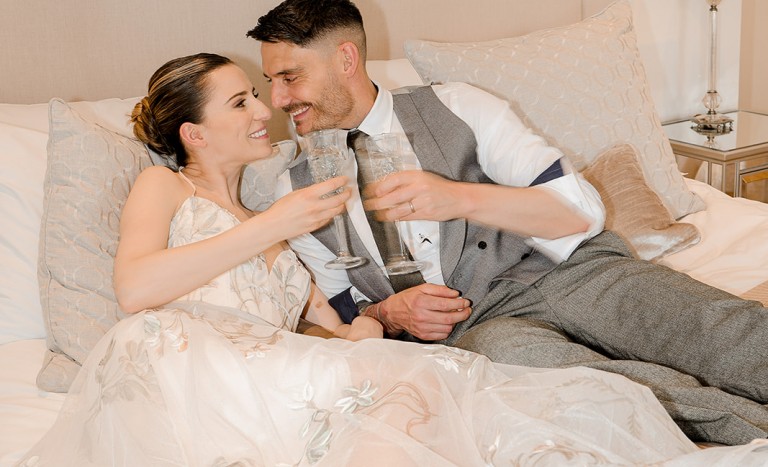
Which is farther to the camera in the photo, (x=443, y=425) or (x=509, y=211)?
(x=509, y=211)

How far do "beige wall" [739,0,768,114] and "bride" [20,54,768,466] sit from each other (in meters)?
2.86

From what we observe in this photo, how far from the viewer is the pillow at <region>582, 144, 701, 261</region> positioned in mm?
2377

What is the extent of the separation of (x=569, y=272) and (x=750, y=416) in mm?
620

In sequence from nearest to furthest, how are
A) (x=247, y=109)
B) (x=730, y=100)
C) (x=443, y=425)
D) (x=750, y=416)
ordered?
1. (x=443, y=425)
2. (x=750, y=416)
3. (x=247, y=109)
4. (x=730, y=100)

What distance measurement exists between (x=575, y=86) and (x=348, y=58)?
29.0 inches

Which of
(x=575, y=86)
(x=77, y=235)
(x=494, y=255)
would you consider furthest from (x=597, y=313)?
(x=77, y=235)

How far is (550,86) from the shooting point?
259 centimetres

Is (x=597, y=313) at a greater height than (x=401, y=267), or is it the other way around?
(x=401, y=267)

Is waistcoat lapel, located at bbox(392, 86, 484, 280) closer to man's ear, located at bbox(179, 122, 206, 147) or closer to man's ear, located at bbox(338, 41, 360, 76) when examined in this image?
man's ear, located at bbox(338, 41, 360, 76)

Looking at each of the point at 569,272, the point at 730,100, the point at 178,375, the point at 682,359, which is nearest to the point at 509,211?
the point at 569,272

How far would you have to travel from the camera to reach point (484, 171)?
2217mm

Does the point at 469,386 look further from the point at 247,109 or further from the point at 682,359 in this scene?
the point at 247,109

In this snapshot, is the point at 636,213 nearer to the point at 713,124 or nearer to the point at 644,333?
the point at 644,333

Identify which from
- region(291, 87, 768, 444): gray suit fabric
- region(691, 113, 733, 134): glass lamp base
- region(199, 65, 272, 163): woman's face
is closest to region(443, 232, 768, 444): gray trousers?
region(291, 87, 768, 444): gray suit fabric
